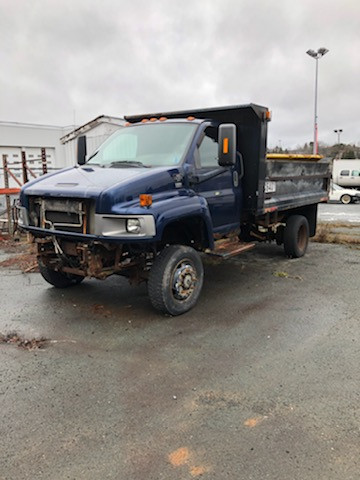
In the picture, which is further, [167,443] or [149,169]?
[149,169]

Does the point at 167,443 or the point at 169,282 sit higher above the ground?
the point at 169,282

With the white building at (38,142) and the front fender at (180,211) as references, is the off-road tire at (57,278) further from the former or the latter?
the white building at (38,142)

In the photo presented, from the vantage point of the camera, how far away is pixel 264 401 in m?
3.12

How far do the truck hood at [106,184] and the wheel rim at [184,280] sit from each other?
0.96 metres

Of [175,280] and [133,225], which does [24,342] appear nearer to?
[133,225]

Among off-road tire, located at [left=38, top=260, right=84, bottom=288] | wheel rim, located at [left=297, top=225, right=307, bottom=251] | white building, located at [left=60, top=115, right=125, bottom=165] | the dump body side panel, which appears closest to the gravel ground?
off-road tire, located at [left=38, top=260, right=84, bottom=288]

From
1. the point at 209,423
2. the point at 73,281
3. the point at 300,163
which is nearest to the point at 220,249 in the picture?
the point at 73,281

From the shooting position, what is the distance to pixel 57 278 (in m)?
5.80

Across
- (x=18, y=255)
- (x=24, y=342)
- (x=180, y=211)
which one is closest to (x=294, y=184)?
(x=180, y=211)

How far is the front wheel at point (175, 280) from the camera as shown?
4.62 metres

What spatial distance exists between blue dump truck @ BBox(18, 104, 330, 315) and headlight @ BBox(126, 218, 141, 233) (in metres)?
0.01

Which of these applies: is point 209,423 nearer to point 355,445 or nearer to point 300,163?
point 355,445

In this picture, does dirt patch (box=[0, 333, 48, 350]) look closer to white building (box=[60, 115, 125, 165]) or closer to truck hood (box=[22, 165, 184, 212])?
truck hood (box=[22, 165, 184, 212])

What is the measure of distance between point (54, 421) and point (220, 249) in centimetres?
355
